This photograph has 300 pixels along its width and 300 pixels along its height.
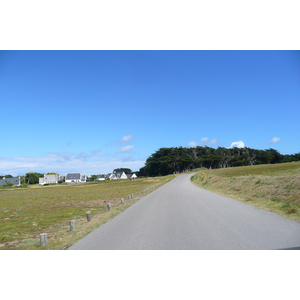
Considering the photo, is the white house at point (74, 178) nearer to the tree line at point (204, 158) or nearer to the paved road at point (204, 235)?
the tree line at point (204, 158)

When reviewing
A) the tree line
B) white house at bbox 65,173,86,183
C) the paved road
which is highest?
the tree line

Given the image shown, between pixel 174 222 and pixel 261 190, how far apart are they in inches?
394

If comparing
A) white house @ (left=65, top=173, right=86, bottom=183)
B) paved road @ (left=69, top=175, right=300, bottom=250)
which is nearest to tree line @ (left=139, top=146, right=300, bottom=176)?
white house @ (left=65, top=173, right=86, bottom=183)

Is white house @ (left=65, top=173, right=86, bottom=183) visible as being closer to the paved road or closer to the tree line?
the tree line

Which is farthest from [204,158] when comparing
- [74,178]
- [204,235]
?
[204,235]

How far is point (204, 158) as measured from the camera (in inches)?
4345

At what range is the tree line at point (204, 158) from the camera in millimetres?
104750

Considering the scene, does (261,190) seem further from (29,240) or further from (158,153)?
(158,153)

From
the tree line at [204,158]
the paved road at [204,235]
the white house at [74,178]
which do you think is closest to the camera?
the paved road at [204,235]

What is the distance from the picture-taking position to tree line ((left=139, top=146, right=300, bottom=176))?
104750 millimetres

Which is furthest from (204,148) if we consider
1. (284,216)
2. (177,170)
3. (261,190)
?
(284,216)

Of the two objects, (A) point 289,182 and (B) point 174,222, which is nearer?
(B) point 174,222

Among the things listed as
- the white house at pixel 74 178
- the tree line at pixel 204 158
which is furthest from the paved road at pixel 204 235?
the white house at pixel 74 178
